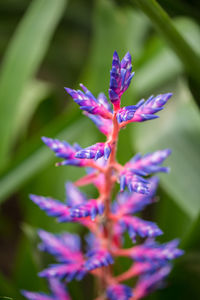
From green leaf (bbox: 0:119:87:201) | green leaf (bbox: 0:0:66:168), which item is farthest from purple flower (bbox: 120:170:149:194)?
green leaf (bbox: 0:0:66:168)

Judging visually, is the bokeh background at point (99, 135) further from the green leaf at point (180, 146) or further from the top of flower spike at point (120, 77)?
the top of flower spike at point (120, 77)

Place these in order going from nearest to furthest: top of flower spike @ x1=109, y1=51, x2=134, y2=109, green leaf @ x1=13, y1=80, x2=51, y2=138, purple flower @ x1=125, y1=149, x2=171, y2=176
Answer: top of flower spike @ x1=109, y1=51, x2=134, y2=109
purple flower @ x1=125, y1=149, x2=171, y2=176
green leaf @ x1=13, y1=80, x2=51, y2=138

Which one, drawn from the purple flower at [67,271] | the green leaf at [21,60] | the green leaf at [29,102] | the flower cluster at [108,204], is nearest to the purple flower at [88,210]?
the flower cluster at [108,204]

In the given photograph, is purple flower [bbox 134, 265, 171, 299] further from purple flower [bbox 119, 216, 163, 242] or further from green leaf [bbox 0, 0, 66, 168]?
green leaf [bbox 0, 0, 66, 168]

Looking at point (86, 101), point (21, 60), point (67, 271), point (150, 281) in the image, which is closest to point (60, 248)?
point (67, 271)

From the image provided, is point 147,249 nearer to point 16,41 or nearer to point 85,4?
point 16,41

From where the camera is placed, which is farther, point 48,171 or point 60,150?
point 48,171

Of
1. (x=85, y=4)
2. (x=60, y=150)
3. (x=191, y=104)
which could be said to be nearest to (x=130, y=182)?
(x=60, y=150)
